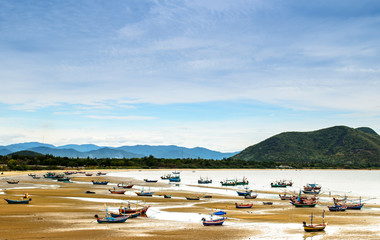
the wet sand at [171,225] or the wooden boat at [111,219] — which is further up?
the wooden boat at [111,219]

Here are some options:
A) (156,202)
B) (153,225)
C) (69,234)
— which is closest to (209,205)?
(156,202)

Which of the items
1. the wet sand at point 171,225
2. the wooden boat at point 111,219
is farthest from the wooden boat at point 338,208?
the wooden boat at point 111,219

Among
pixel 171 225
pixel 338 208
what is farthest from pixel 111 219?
pixel 338 208

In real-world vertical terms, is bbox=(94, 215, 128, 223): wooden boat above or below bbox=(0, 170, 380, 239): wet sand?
above

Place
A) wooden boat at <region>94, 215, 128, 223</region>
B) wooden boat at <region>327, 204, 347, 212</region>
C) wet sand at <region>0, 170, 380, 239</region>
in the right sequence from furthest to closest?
wooden boat at <region>327, 204, 347, 212</region>, wooden boat at <region>94, 215, 128, 223</region>, wet sand at <region>0, 170, 380, 239</region>

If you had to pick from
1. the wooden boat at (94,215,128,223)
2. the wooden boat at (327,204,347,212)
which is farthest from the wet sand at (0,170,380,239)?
the wooden boat at (327,204,347,212)

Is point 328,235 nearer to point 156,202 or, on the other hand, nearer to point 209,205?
point 209,205

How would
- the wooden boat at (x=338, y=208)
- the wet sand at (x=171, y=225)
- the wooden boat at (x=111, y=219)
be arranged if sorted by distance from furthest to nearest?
the wooden boat at (x=338, y=208) < the wooden boat at (x=111, y=219) < the wet sand at (x=171, y=225)

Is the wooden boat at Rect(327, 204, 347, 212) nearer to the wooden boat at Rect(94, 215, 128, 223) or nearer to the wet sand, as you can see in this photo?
the wet sand

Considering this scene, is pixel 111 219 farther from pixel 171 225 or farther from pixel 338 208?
pixel 338 208

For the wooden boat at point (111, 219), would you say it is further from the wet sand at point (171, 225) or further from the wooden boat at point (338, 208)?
the wooden boat at point (338, 208)

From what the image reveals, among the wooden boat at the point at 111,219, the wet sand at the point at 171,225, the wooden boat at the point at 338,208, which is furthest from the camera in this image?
the wooden boat at the point at 338,208

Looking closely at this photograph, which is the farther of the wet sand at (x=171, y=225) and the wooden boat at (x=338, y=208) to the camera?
the wooden boat at (x=338, y=208)

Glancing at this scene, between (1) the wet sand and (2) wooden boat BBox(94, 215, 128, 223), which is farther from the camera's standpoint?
(2) wooden boat BBox(94, 215, 128, 223)
